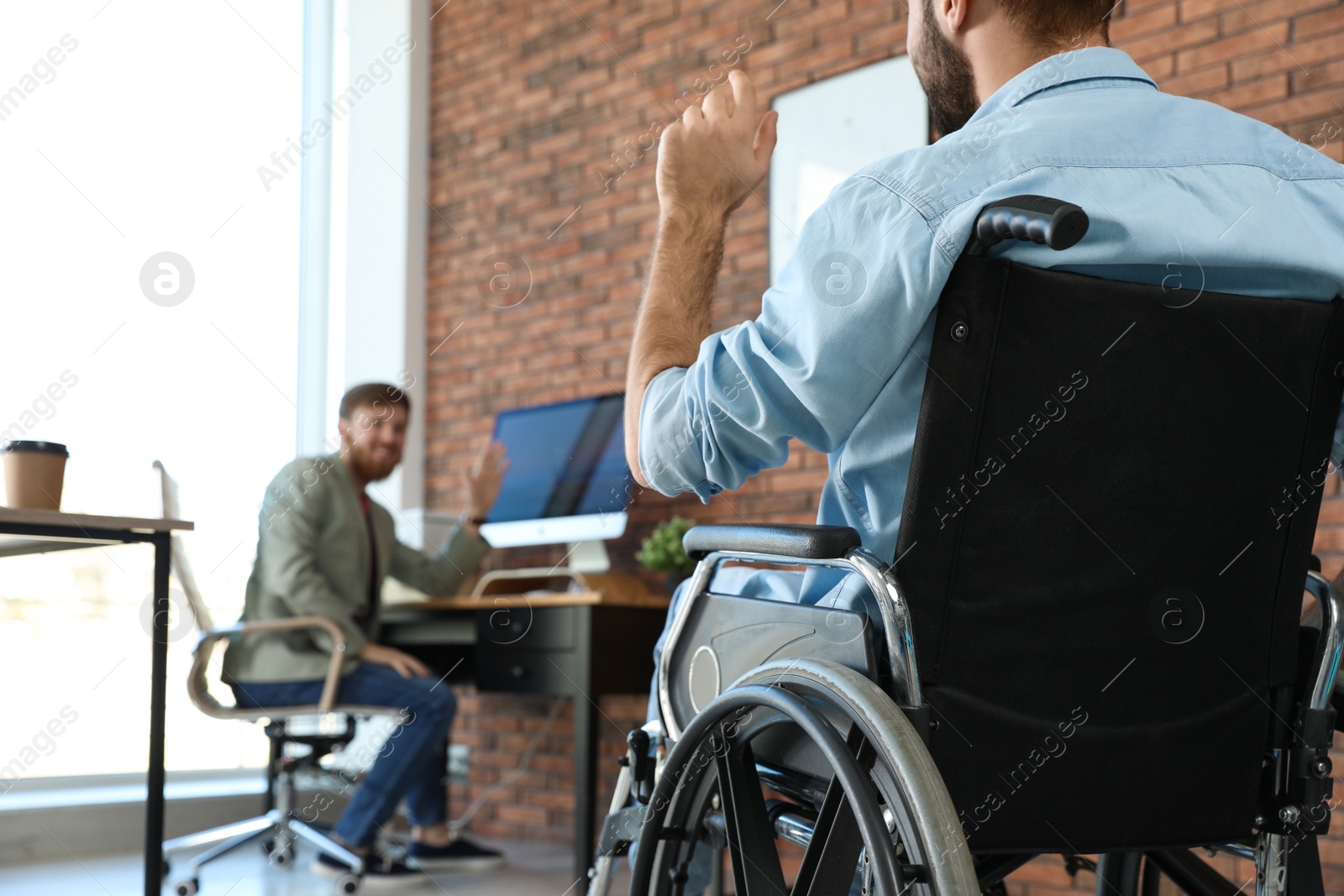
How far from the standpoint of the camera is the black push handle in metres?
0.82

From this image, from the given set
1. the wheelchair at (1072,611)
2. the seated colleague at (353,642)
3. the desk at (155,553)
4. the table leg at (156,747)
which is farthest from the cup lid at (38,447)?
the wheelchair at (1072,611)

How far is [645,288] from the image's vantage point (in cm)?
126

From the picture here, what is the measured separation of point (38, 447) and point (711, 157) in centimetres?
147

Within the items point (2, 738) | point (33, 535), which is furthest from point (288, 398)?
point (33, 535)

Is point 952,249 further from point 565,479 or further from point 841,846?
point 565,479

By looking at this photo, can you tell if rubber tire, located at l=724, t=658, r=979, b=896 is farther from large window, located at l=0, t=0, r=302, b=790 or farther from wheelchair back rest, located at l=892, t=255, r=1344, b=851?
large window, located at l=0, t=0, r=302, b=790

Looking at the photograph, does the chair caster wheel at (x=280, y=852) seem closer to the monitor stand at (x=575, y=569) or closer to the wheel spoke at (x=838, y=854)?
the monitor stand at (x=575, y=569)

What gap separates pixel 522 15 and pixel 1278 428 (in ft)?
13.5

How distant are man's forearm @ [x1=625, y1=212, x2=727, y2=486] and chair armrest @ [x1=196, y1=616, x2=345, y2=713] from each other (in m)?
2.17

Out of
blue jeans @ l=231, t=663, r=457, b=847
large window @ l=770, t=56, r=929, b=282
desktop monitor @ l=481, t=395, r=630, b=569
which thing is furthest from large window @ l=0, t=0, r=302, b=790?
large window @ l=770, t=56, r=929, b=282

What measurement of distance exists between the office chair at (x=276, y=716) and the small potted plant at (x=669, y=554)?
2.88 ft

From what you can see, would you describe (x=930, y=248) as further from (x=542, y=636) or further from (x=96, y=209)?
(x=96, y=209)

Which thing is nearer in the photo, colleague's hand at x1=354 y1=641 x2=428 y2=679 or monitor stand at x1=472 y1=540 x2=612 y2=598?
colleague's hand at x1=354 y1=641 x2=428 y2=679

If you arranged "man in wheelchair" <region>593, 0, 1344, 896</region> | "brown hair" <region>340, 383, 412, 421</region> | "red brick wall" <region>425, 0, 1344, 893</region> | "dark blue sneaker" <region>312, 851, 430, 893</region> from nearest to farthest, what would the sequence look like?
"man in wheelchair" <region>593, 0, 1344, 896</region>
"red brick wall" <region>425, 0, 1344, 893</region>
"dark blue sneaker" <region>312, 851, 430, 893</region>
"brown hair" <region>340, 383, 412, 421</region>
